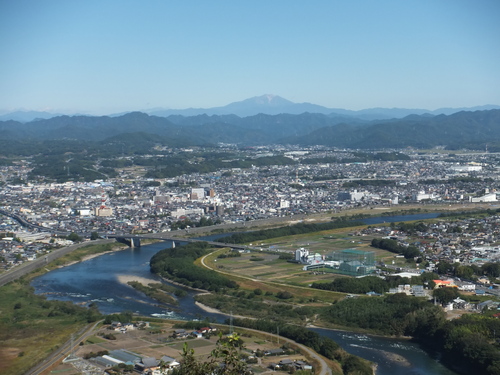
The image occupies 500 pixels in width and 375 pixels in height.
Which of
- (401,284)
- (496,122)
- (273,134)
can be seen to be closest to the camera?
(401,284)

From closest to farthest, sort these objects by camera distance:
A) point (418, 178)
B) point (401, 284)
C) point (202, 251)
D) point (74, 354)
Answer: point (74, 354) → point (401, 284) → point (202, 251) → point (418, 178)

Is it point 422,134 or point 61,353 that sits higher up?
point 422,134

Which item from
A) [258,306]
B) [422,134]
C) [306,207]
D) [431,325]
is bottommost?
[306,207]

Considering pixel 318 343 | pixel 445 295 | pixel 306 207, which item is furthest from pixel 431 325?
pixel 306 207

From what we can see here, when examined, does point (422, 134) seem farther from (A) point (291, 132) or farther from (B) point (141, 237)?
(B) point (141, 237)

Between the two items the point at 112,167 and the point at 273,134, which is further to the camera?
the point at 273,134

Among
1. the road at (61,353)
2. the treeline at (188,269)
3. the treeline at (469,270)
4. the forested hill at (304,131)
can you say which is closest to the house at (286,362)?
the road at (61,353)

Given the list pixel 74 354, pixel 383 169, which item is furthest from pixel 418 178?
pixel 74 354

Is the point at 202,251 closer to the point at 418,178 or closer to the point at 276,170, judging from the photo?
the point at 418,178
